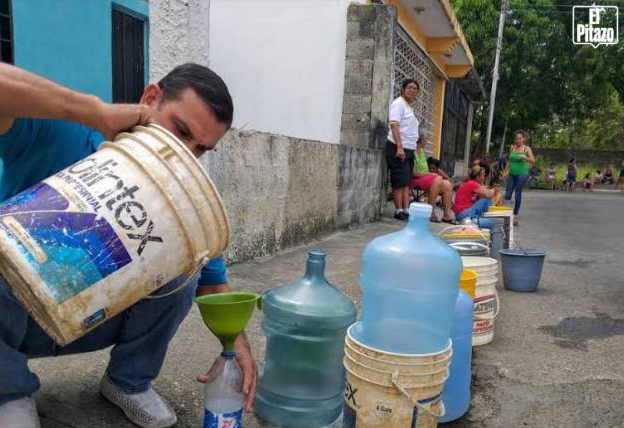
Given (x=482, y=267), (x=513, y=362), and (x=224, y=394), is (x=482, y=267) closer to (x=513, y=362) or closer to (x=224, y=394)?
(x=513, y=362)

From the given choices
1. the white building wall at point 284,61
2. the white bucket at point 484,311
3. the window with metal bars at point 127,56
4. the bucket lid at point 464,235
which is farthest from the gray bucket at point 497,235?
the window with metal bars at point 127,56

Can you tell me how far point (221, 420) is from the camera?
1716mm

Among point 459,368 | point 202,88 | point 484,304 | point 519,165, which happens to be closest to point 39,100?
point 202,88

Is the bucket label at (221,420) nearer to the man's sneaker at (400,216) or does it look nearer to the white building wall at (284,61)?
the white building wall at (284,61)

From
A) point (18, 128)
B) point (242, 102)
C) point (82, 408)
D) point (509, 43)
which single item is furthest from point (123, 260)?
point (509, 43)

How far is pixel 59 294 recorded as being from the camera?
4.17 ft

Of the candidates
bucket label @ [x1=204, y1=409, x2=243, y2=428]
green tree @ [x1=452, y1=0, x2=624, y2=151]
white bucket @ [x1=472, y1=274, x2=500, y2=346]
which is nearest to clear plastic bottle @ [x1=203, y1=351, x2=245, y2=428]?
bucket label @ [x1=204, y1=409, x2=243, y2=428]

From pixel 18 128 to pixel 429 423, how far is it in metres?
1.55

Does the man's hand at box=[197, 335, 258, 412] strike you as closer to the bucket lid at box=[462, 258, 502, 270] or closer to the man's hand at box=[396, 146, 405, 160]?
the bucket lid at box=[462, 258, 502, 270]

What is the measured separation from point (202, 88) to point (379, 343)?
3.37 ft

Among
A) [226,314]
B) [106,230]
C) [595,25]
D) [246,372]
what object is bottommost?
[246,372]

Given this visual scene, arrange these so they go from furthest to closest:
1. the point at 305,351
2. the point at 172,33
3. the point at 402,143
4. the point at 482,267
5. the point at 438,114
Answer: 1. the point at 438,114
2. the point at 402,143
3. the point at 172,33
4. the point at 482,267
5. the point at 305,351

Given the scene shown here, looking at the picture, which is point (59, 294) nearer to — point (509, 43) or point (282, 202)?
point (282, 202)

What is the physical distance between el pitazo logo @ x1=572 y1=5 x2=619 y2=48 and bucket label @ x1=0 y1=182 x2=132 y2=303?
79.9ft
